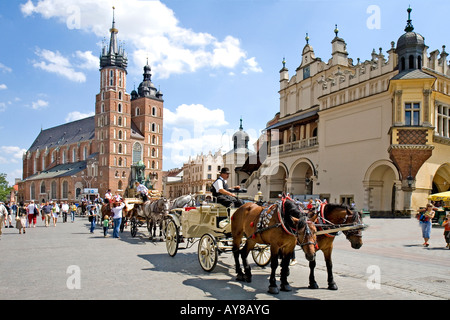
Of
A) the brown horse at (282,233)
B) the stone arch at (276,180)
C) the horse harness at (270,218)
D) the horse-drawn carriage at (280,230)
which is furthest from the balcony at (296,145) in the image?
the horse harness at (270,218)

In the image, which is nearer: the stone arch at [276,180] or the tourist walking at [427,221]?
the tourist walking at [427,221]

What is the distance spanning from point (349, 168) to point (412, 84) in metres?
7.68

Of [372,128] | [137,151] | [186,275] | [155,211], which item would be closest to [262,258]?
[186,275]

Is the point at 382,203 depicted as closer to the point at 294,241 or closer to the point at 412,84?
the point at 412,84

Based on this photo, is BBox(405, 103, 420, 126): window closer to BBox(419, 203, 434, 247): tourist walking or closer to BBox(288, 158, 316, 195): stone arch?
BBox(288, 158, 316, 195): stone arch

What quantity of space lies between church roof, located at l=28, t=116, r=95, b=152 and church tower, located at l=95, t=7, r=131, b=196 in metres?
10.5

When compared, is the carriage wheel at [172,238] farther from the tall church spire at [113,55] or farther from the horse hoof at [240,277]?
the tall church spire at [113,55]

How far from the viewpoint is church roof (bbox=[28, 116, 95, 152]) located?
101688 mm

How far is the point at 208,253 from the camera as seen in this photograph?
27.9 feet

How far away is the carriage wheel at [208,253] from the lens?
8.31 metres

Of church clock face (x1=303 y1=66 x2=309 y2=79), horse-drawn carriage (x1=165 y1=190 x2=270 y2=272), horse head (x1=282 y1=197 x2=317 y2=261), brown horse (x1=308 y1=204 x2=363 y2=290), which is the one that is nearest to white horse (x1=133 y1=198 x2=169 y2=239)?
horse-drawn carriage (x1=165 y1=190 x2=270 y2=272)

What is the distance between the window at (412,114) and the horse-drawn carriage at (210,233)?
18.6 m

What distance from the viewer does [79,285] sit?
6.83m

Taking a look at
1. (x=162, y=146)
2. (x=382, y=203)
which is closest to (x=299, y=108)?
(x=382, y=203)
